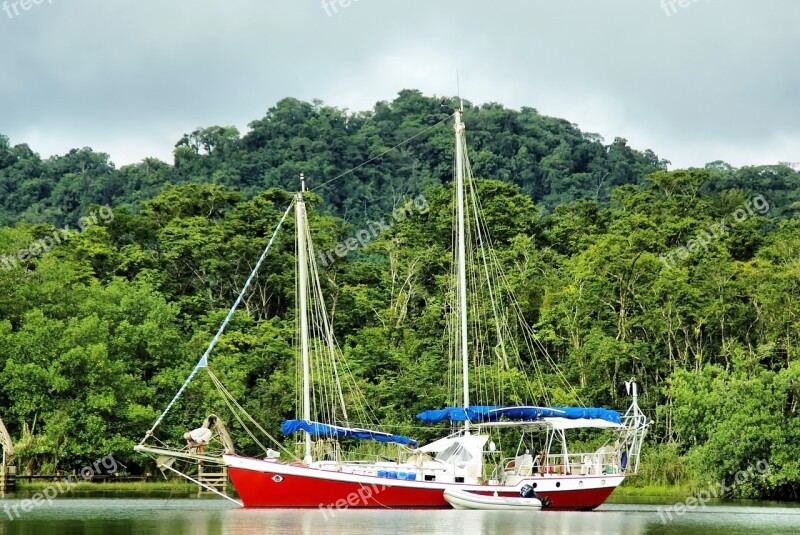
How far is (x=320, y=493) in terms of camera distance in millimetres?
48562

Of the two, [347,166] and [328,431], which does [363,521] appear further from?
[347,166]

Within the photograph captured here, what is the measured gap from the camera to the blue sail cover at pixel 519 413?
2013 inches

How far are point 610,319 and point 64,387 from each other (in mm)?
31101

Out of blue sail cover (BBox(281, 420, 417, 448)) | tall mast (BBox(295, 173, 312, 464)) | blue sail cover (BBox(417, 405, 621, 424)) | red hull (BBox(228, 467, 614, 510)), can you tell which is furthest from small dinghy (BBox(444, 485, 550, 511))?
tall mast (BBox(295, 173, 312, 464))

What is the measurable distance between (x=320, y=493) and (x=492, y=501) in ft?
22.3

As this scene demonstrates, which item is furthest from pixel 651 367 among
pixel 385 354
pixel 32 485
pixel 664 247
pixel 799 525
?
pixel 32 485

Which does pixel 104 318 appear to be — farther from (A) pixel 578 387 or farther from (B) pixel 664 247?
(B) pixel 664 247

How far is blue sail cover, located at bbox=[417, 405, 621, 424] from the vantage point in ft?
168

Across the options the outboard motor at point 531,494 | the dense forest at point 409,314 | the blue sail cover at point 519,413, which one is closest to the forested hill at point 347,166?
the dense forest at point 409,314

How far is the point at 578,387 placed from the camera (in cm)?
7100

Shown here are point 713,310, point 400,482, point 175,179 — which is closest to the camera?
point 400,482

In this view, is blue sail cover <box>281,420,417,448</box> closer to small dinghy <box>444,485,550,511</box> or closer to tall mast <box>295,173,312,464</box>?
tall mast <box>295,173,312,464</box>

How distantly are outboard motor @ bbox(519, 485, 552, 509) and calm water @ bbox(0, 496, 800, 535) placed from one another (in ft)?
4.98

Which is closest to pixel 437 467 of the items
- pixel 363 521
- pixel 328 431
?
pixel 328 431
